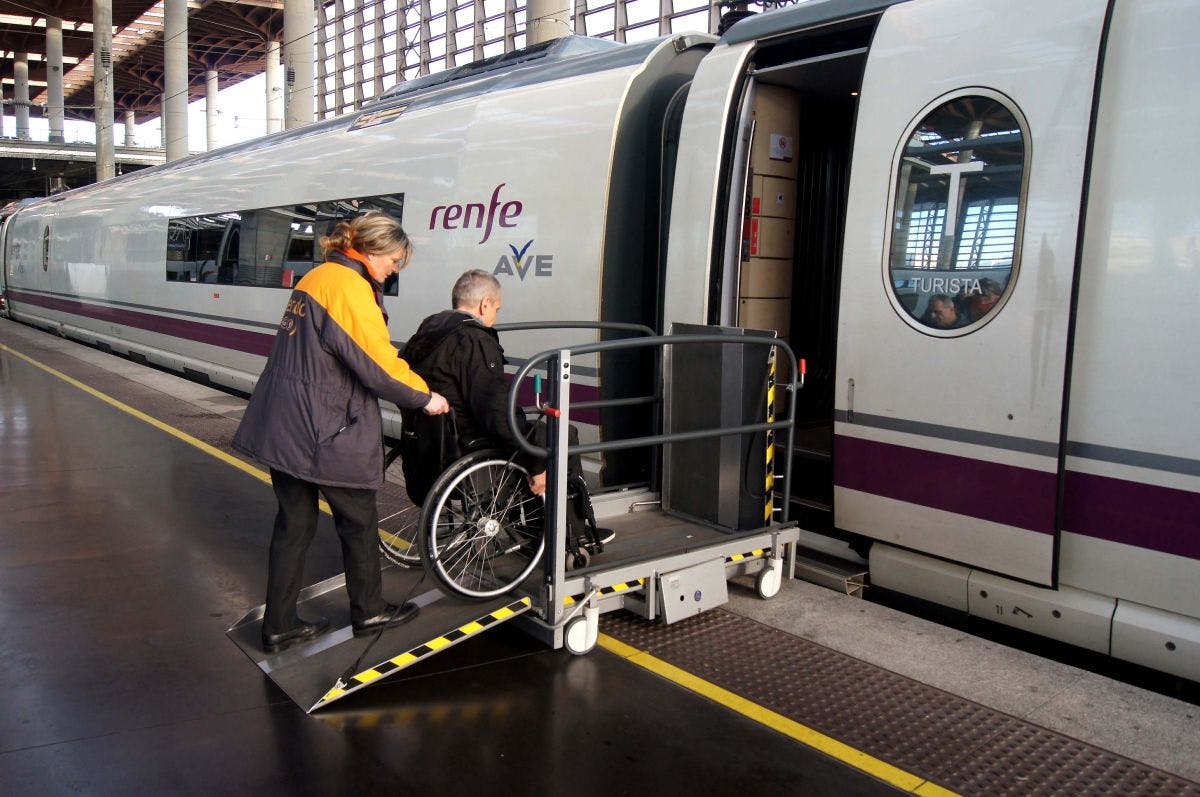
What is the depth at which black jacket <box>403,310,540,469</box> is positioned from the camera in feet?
12.9

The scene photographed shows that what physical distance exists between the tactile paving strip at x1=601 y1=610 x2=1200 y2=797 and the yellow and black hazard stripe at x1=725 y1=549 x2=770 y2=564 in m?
0.27

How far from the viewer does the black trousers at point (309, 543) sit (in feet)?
12.1

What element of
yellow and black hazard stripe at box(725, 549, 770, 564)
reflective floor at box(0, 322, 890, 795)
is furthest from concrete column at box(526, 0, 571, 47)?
yellow and black hazard stripe at box(725, 549, 770, 564)

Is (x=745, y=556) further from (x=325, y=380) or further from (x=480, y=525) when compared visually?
(x=325, y=380)

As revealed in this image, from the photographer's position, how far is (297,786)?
2949 millimetres

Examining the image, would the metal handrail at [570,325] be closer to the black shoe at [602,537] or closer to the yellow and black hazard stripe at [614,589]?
the black shoe at [602,537]

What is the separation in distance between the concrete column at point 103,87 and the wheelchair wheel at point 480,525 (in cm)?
4057

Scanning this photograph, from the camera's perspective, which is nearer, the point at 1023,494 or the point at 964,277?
the point at 1023,494

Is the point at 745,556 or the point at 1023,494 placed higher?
the point at 1023,494

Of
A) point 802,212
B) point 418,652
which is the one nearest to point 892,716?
point 418,652

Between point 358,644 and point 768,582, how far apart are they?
193cm

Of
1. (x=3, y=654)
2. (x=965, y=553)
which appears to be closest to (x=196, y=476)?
(x=3, y=654)

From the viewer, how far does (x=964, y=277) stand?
12.8 feet

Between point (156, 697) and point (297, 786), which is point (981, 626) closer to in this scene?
point (297, 786)
